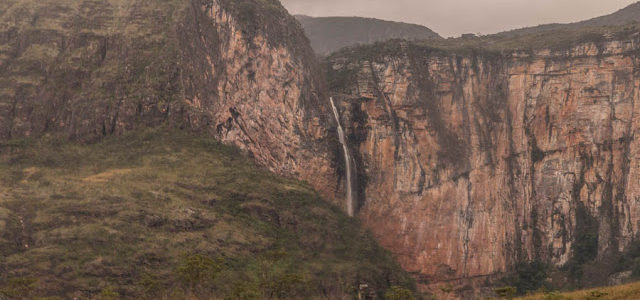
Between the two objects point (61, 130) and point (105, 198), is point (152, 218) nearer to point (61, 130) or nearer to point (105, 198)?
point (105, 198)

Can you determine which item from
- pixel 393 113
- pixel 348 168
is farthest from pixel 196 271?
pixel 393 113

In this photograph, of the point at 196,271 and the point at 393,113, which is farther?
the point at 393,113

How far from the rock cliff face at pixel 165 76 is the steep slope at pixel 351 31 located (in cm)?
7269

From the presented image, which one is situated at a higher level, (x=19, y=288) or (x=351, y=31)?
(x=351, y=31)

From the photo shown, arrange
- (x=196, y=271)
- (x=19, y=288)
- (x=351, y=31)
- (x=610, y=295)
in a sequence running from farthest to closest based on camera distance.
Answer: (x=351, y=31) < (x=196, y=271) < (x=19, y=288) < (x=610, y=295)

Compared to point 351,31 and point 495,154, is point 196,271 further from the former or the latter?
point 351,31

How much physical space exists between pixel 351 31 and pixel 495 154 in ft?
267

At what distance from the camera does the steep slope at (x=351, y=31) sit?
13175cm

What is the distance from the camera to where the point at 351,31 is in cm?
14212

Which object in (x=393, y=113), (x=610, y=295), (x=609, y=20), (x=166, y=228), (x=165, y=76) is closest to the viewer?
(x=610, y=295)

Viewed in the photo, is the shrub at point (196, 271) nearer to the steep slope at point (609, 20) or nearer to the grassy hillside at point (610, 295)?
the grassy hillside at point (610, 295)

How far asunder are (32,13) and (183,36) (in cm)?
1359

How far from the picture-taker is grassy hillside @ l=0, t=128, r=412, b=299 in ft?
115

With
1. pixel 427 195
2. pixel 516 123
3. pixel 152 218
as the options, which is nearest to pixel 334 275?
pixel 152 218
